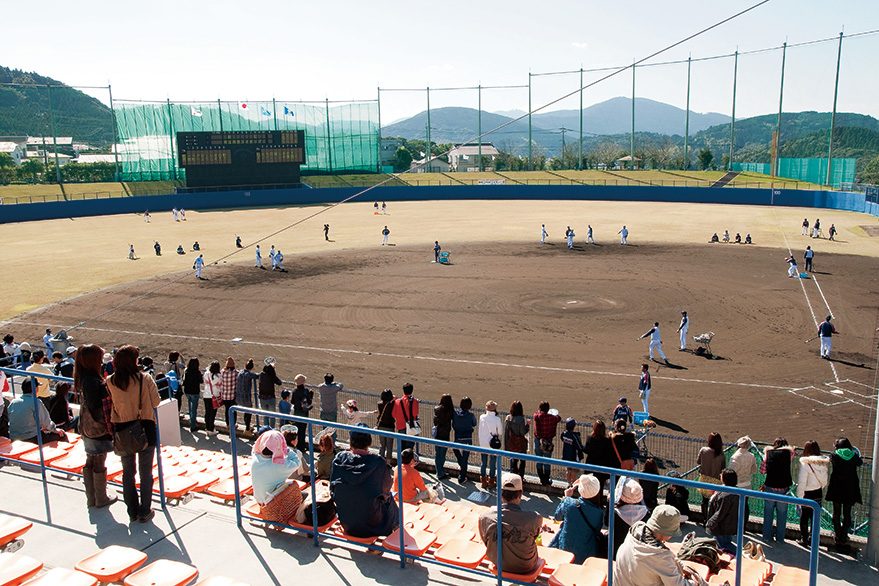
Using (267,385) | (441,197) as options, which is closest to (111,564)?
(267,385)

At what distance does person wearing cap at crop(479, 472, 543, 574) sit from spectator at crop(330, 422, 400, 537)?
3.75 feet

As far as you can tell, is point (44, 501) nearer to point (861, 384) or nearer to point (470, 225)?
point (861, 384)

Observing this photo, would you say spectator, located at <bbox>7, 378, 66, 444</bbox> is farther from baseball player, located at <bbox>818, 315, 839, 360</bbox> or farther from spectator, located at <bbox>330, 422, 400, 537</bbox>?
baseball player, located at <bbox>818, 315, 839, 360</bbox>

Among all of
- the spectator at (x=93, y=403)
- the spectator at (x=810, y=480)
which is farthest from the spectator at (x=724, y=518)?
the spectator at (x=93, y=403)

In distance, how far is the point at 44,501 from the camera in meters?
7.84

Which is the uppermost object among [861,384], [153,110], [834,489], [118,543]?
[153,110]

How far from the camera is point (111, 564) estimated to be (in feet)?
19.2

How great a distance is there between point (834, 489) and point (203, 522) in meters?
8.01

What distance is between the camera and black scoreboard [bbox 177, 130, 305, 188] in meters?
71.2

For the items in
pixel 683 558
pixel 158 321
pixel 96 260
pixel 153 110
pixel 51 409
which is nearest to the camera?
pixel 683 558

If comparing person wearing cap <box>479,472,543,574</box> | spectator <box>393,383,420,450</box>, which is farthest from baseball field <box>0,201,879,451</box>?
person wearing cap <box>479,472,543,574</box>

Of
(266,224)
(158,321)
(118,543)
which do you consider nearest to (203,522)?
(118,543)

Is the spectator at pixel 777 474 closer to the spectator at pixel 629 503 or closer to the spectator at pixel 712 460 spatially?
the spectator at pixel 712 460

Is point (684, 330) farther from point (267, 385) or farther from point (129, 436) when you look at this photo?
point (129, 436)
